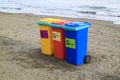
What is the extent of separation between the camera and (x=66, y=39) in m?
5.75

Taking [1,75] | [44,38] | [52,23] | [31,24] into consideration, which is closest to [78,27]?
[52,23]

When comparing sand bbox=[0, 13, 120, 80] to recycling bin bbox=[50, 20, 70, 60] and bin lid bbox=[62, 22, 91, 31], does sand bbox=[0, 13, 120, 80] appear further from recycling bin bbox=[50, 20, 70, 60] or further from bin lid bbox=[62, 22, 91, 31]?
bin lid bbox=[62, 22, 91, 31]

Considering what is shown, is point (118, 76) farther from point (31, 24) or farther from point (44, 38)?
point (31, 24)

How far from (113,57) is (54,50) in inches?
57.6

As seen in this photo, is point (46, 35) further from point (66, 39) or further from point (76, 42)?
point (76, 42)

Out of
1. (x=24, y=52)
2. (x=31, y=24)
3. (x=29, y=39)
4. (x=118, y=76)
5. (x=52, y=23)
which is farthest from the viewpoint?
(x=31, y=24)

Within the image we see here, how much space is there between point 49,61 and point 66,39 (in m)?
0.77

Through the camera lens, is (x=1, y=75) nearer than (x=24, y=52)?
Yes

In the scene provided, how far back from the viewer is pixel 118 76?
5.26 meters

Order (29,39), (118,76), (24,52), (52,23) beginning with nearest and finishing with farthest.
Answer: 1. (118,76)
2. (52,23)
3. (24,52)
4. (29,39)

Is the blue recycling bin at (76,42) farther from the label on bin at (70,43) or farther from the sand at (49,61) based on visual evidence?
the sand at (49,61)

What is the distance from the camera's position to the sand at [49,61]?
5.36 m

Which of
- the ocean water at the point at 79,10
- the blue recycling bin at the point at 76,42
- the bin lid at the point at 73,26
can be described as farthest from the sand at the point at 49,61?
the ocean water at the point at 79,10

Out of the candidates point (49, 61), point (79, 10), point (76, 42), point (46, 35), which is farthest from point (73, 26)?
point (79, 10)
